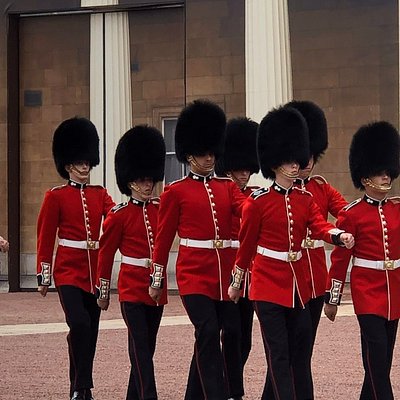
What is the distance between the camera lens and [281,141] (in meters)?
6.24

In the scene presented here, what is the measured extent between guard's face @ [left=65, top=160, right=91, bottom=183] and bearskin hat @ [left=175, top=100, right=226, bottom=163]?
78 cm

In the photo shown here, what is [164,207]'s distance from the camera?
6.47m

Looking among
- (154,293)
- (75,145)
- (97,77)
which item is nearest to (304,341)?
(154,293)

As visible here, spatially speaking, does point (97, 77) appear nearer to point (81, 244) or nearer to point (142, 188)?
point (81, 244)

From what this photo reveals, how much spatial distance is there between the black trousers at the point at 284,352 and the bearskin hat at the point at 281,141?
70 cm

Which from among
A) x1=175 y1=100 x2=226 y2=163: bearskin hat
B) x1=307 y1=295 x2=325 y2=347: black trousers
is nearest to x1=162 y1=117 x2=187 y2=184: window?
x1=175 y1=100 x2=226 y2=163: bearskin hat

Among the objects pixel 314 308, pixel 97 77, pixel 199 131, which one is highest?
pixel 97 77

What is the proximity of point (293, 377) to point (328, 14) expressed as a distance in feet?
26.9

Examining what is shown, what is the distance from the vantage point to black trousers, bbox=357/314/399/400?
5988mm

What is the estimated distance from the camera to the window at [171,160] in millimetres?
14445

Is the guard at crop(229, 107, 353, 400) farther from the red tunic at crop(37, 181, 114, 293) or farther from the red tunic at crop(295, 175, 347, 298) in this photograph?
the red tunic at crop(37, 181, 114, 293)

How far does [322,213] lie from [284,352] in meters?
1.21

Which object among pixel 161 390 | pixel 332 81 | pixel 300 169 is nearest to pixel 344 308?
pixel 332 81

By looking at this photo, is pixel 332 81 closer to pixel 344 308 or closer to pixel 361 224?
pixel 344 308
